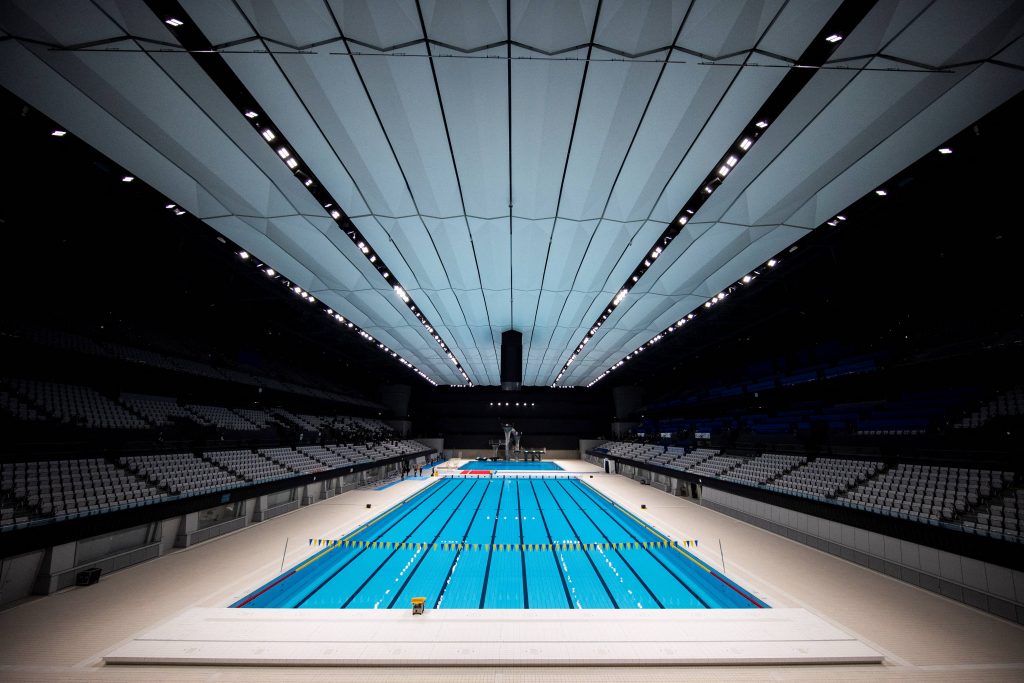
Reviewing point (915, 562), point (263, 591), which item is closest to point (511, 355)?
point (263, 591)

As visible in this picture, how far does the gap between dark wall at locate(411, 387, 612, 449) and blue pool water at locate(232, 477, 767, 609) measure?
77.8ft

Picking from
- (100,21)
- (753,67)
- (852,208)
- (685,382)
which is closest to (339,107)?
(100,21)

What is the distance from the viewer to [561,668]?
430 centimetres

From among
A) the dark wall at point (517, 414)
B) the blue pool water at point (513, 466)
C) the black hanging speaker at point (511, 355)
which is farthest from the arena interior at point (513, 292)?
the dark wall at point (517, 414)

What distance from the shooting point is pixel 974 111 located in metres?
4.97

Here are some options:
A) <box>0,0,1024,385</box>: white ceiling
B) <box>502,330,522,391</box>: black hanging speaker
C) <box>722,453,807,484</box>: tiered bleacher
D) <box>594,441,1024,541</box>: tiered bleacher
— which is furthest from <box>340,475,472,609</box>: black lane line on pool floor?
<box>722,453,807,484</box>: tiered bleacher

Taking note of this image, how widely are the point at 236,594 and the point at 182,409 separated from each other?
1204 centimetres

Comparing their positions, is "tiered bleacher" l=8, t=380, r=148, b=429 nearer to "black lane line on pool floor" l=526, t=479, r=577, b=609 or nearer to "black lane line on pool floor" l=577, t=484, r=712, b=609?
"black lane line on pool floor" l=526, t=479, r=577, b=609

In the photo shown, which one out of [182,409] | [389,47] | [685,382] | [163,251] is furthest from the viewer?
[685,382]

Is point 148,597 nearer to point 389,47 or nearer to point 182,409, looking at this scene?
point 389,47

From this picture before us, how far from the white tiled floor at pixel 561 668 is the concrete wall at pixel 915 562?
0.80 feet

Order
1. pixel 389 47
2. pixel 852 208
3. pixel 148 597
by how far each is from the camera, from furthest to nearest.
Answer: pixel 852 208
pixel 148 597
pixel 389 47

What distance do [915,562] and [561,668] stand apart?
7631 mm

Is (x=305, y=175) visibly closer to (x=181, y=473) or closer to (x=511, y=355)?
(x=181, y=473)
